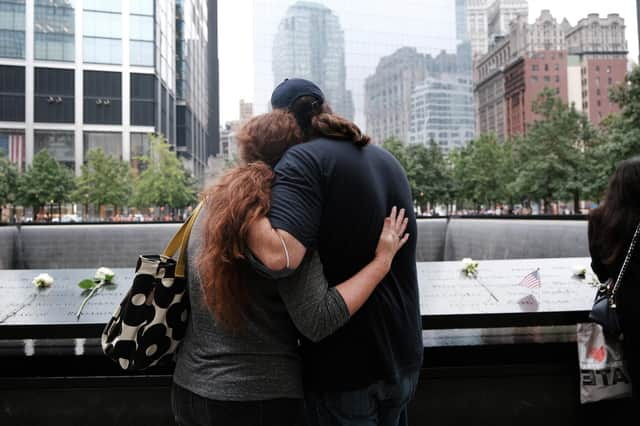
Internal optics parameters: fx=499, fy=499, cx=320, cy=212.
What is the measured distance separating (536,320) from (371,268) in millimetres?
1421

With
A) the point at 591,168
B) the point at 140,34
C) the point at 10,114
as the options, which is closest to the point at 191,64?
the point at 140,34

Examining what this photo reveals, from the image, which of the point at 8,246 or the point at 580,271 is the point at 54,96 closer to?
the point at 8,246

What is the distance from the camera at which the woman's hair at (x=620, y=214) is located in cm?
205

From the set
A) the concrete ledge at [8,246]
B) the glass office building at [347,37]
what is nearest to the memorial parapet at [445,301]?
the concrete ledge at [8,246]

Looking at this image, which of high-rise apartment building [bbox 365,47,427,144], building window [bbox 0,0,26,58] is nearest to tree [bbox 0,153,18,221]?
building window [bbox 0,0,26,58]

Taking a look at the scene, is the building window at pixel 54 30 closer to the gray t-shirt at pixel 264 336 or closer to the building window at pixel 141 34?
the building window at pixel 141 34

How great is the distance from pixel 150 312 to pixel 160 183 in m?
38.5

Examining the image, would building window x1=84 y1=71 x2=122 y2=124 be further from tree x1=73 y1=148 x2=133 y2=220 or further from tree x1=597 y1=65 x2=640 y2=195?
tree x1=597 y1=65 x2=640 y2=195

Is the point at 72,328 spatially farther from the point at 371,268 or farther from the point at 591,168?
the point at 591,168

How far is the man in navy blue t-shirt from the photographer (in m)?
1.27

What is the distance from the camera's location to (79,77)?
44.5m

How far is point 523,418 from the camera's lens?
255cm

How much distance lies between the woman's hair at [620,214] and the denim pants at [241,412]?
4.94 feet

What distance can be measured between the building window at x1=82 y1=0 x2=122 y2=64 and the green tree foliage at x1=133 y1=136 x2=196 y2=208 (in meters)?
11.9
